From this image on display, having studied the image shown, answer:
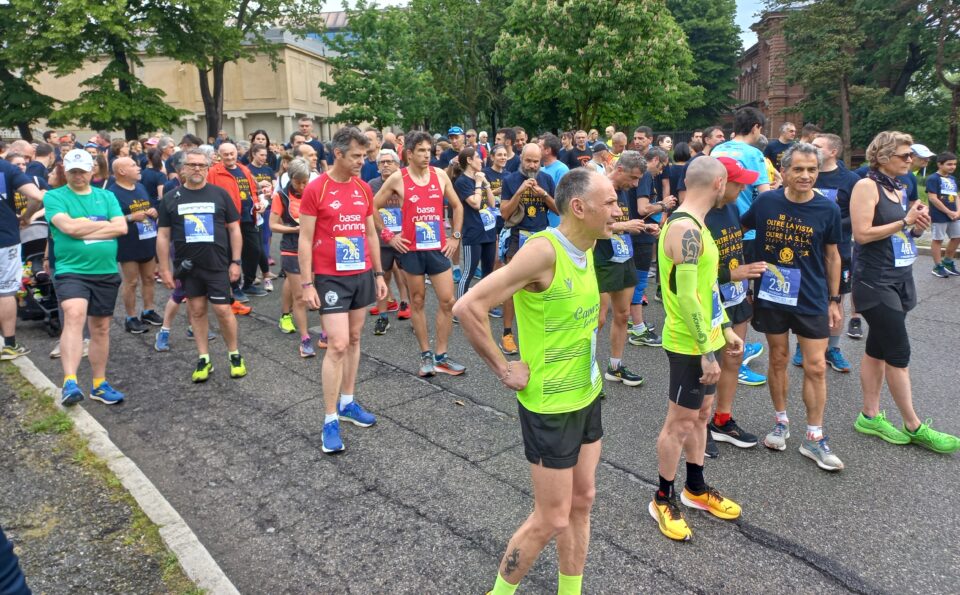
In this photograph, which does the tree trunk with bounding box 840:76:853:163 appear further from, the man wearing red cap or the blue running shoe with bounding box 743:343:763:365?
the man wearing red cap

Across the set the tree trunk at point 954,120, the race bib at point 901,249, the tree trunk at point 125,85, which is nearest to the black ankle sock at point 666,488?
the race bib at point 901,249

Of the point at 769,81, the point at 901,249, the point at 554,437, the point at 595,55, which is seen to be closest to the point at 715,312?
the point at 554,437

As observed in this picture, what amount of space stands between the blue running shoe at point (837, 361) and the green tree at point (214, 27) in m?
30.5

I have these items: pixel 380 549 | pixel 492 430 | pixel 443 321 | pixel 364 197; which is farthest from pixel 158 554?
pixel 443 321

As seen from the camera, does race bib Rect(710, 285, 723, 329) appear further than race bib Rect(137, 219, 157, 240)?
No

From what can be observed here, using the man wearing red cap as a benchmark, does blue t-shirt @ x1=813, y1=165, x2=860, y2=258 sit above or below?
above

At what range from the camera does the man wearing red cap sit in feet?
13.3

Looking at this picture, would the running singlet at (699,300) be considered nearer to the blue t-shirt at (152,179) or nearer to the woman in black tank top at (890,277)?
the woman in black tank top at (890,277)

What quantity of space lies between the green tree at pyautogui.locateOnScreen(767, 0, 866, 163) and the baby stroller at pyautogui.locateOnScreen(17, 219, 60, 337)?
31.3 m

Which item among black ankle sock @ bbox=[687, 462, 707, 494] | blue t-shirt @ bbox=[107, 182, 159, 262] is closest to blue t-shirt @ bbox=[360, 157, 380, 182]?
blue t-shirt @ bbox=[107, 182, 159, 262]

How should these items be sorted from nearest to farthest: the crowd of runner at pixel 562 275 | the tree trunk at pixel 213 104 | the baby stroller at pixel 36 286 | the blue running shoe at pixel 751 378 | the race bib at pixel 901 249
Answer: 1. the crowd of runner at pixel 562 275
2. the race bib at pixel 901 249
3. the blue running shoe at pixel 751 378
4. the baby stroller at pixel 36 286
5. the tree trunk at pixel 213 104

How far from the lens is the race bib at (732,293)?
4.50 metres

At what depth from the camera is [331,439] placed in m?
4.56

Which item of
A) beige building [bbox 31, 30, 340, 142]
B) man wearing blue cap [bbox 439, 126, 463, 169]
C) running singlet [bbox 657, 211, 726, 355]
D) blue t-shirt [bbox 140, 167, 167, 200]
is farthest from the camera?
beige building [bbox 31, 30, 340, 142]
